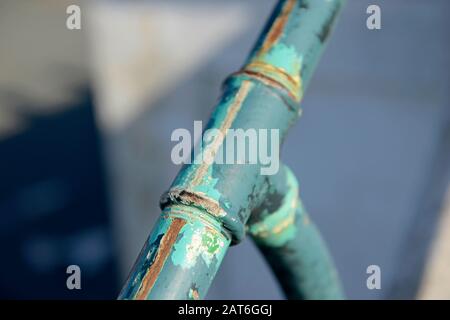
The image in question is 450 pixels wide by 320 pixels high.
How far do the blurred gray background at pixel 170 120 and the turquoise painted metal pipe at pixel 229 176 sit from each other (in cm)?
123

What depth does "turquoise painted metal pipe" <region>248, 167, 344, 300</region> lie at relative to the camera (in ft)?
2.64

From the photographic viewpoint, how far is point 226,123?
2.27 ft

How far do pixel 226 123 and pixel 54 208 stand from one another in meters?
1.81

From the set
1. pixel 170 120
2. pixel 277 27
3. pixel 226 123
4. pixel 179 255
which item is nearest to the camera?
pixel 179 255

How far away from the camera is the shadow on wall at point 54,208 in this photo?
223cm

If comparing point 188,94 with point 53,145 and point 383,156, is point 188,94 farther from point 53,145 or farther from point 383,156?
point 383,156

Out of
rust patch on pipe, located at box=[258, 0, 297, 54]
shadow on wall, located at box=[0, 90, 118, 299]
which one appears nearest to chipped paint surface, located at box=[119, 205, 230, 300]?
rust patch on pipe, located at box=[258, 0, 297, 54]

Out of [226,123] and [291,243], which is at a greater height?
[226,123]

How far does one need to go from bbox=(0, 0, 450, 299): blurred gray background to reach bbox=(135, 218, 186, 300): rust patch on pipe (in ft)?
4.77

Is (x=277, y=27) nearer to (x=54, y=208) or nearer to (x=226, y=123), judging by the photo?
(x=226, y=123)

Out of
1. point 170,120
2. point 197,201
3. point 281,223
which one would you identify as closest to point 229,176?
point 197,201

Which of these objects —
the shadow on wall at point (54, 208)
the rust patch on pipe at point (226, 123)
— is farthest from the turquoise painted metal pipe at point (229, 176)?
the shadow on wall at point (54, 208)

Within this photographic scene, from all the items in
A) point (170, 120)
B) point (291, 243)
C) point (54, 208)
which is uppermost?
point (291, 243)
